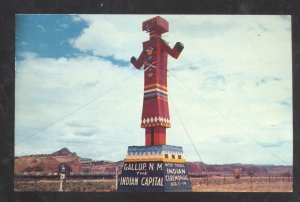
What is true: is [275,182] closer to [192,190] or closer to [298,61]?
[192,190]

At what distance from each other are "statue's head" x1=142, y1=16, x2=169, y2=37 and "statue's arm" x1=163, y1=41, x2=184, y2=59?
148 mm

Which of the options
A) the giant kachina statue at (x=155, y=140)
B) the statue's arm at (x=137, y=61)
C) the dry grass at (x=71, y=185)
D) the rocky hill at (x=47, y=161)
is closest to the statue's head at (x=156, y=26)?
the giant kachina statue at (x=155, y=140)

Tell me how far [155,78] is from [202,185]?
127cm

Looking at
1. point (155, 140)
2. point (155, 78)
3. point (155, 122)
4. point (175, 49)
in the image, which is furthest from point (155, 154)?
point (175, 49)

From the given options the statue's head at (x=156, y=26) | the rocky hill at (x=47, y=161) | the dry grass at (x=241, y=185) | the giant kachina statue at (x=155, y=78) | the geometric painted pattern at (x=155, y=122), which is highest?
the statue's head at (x=156, y=26)

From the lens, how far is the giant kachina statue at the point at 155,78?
4879 millimetres

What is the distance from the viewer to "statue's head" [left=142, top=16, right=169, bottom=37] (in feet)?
16.0

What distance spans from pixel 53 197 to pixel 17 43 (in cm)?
171

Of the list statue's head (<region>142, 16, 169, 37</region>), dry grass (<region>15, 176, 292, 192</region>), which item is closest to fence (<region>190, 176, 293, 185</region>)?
dry grass (<region>15, 176, 292, 192</region>)

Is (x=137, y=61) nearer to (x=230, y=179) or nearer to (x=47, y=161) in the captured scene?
(x=47, y=161)

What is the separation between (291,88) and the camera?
4.88 m

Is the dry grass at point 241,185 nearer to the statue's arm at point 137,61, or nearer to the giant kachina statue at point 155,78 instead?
the giant kachina statue at point 155,78

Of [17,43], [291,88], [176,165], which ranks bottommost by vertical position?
[176,165]
